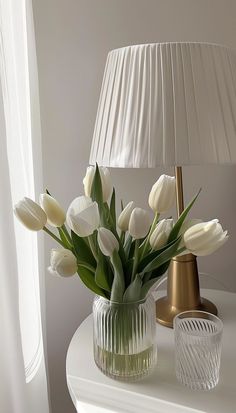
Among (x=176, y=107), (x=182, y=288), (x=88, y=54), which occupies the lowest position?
(x=182, y=288)

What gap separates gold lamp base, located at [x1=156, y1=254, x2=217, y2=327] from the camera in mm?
940

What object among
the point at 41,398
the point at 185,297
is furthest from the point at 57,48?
the point at 41,398

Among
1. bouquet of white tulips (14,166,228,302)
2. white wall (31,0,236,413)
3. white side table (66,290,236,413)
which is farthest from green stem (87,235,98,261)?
white wall (31,0,236,413)

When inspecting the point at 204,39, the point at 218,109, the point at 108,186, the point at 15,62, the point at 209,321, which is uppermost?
the point at 204,39

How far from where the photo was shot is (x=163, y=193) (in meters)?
0.75

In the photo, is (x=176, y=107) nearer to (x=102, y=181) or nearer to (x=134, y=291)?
(x=102, y=181)

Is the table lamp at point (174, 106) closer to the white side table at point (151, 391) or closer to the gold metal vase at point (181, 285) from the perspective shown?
the gold metal vase at point (181, 285)

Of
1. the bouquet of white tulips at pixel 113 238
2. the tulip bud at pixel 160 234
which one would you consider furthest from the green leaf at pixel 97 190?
the tulip bud at pixel 160 234

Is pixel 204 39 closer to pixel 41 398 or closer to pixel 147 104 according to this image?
pixel 147 104

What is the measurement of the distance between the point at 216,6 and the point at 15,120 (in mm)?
601

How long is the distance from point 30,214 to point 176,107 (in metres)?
0.31

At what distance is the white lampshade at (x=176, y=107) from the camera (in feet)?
2.55

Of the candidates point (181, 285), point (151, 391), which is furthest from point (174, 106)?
point (151, 391)

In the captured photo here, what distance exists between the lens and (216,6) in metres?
1.10
